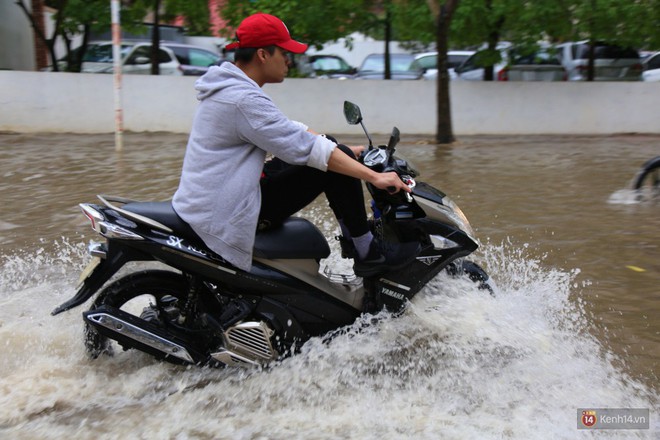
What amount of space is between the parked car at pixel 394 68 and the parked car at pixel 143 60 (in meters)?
4.27

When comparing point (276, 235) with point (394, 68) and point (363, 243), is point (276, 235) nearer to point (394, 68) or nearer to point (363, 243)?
point (363, 243)

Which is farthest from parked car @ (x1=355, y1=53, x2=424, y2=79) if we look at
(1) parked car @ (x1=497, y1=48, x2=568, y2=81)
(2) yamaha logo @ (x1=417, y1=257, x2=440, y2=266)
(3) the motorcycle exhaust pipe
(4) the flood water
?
(3) the motorcycle exhaust pipe

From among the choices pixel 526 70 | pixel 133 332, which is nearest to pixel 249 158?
pixel 133 332

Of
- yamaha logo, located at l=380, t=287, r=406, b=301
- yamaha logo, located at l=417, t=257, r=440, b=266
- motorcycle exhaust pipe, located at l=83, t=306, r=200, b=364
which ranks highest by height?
yamaha logo, located at l=417, t=257, r=440, b=266

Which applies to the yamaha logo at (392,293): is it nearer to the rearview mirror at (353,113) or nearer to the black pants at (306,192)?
the black pants at (306,192)

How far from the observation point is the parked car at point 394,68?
19500mm

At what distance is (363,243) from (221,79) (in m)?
1.09

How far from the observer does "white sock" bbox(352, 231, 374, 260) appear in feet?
12.0

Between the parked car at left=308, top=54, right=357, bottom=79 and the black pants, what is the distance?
15.9 m

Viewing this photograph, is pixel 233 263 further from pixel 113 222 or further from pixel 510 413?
pixel 510 413

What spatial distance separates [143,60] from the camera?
703 inches

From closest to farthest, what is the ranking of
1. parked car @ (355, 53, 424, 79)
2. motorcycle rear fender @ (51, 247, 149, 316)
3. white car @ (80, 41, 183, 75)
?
1. motorcycle rear fender @ (51, 247, 149, 316)
2. white car @ (80, 41, 183, 75)
3. parked car @ (355, 53, 424, 79)

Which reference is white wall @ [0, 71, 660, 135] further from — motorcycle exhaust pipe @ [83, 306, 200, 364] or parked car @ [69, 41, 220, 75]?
motorcycle exhaust pipe @ [83, 306, 200, 364]

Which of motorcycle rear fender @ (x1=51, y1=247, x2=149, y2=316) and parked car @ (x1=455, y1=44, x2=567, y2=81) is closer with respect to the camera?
motorcycle rear fender @ (x1=51, y1=247, x2=149, y2=316)
